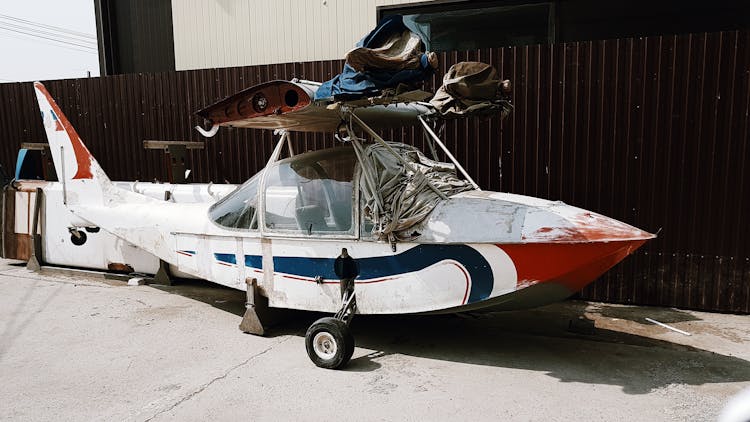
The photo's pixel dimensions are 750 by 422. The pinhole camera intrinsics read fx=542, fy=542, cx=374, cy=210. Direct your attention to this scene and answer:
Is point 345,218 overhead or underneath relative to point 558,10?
underneath

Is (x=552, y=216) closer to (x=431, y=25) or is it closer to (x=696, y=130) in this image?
(x=696, y=130)

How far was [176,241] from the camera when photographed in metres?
6.29

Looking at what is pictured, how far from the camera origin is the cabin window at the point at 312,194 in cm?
514

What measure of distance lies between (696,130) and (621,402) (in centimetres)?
372

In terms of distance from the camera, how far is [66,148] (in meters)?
7.43

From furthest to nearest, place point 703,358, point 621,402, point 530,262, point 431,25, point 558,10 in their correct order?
1. point 431,25
2. point 558,10
3. point 703,358
4. point 530,262
5. point 621,402

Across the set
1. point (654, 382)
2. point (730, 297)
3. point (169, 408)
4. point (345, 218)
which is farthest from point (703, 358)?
point (169, 408)

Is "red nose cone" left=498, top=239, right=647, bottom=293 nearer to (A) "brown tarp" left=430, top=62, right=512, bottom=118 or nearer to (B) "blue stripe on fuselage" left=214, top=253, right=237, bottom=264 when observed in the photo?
(A) "brown tarp" left=430, top=62, right=512, bottom=118

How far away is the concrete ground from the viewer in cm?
398

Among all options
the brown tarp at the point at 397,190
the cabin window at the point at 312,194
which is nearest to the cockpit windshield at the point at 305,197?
the cabin window at the point at 312,194

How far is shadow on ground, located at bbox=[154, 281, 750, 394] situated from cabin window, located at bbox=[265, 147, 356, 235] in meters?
1.21

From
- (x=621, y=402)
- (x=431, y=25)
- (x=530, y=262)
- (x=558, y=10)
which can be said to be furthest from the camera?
(x=431, y=25)

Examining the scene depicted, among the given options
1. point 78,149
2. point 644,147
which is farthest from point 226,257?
point 644,147

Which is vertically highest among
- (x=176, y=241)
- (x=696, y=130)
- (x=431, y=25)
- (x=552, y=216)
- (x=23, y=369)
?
(x=431, y=25)
